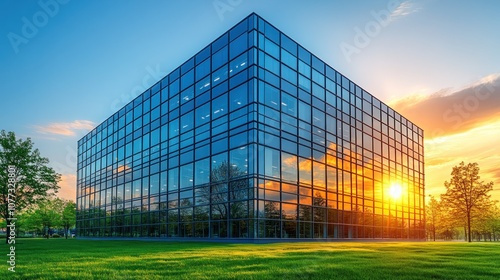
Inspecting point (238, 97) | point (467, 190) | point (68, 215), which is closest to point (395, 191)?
point (467, 190)

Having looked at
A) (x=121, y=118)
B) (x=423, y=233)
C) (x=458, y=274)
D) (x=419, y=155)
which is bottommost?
(x=423, y=233)

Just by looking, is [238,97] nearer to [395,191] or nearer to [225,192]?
[225,192]

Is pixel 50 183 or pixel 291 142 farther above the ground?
pixel 291 142

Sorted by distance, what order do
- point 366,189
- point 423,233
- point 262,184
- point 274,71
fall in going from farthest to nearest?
point 423,233 < point 366,189 < point 274,71 < point 262,184

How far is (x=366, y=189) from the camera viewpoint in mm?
45375

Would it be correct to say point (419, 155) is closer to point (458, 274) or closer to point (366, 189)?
point (366, 189)

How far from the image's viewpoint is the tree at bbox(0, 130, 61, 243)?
3688 cm

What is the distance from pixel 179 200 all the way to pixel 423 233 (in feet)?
130

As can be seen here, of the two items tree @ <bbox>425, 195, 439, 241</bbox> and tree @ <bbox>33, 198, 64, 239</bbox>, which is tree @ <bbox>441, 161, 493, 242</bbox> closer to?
tree @ <bbox>425, 195, 439, 241</bbox>

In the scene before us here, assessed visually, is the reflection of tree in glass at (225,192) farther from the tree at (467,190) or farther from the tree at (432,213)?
the tree at (432,213)

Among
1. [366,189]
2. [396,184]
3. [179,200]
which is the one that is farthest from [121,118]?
[396,184]

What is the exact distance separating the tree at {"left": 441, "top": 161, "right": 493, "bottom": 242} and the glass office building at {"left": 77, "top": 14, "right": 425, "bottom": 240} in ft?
22.4

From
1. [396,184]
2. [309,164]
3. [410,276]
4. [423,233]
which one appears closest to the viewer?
[410,276]

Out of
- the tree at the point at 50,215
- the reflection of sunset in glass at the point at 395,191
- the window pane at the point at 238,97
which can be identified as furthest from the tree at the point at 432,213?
the tree at the point at 50,215
